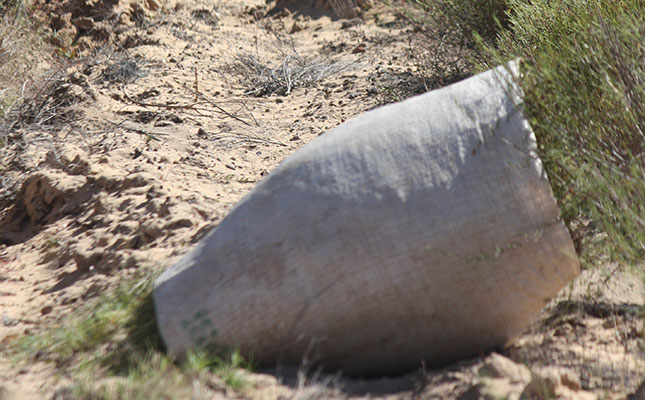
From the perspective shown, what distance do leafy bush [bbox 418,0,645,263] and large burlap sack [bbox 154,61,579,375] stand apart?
208 mm

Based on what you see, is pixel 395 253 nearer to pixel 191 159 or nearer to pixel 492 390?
pixel 492 390

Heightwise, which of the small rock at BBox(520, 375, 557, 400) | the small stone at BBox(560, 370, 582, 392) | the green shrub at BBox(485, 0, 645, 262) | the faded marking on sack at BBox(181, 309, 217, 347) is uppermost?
the green shrub at BBox(485, 0, 645, 262)

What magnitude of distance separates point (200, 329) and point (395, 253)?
2.61 ft

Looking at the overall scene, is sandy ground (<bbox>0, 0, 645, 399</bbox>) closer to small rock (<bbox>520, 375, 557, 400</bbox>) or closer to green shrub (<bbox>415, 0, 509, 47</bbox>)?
small rock (<bbox>520, 375, 557, 400</bbox>)

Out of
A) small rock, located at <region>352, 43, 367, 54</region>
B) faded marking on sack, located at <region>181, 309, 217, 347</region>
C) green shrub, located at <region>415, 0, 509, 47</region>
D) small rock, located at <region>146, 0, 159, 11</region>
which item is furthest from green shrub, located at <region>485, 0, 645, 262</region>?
small rock, located at <region>146, 0, 159, 11</region>

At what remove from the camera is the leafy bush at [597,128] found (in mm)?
2609

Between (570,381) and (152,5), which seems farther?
(152,5)

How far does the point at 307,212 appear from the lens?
261 cm

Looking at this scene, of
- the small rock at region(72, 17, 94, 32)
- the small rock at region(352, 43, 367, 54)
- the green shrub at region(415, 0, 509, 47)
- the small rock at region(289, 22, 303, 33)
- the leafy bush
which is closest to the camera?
the leafy bush

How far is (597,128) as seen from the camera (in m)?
2.89

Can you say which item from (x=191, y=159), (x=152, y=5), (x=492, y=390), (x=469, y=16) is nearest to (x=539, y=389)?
(x=492, y=390)

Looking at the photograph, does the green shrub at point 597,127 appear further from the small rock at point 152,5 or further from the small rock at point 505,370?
the small rock at point 152,5

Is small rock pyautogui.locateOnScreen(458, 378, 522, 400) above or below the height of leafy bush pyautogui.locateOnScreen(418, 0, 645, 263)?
below

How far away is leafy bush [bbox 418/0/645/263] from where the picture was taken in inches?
103
